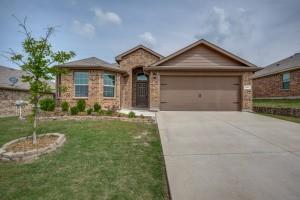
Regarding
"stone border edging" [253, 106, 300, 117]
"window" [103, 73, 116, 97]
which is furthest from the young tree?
"stone border edging" [253, 106, 300, 117]

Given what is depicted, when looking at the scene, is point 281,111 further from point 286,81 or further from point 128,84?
point 128,84

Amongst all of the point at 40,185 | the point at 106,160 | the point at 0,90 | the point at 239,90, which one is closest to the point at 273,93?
the point at 239,90

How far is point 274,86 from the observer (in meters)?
17.5

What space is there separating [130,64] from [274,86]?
49.1 ft

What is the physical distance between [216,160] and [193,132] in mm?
2255

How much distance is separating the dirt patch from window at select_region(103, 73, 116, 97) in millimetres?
7296

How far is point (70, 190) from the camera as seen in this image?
9.41 feet

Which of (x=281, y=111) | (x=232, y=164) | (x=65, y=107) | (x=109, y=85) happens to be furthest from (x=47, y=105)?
(x=281, y=111)

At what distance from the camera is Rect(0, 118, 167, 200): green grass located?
2797 mm

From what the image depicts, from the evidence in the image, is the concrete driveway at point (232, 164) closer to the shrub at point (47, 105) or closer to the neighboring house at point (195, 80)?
the neighboring house at point (195, 80)

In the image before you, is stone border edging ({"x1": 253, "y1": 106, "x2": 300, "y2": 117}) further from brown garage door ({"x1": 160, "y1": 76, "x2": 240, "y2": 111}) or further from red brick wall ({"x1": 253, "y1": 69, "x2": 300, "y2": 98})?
red brick wall ({"x1": 253, "y1": 69, "x2": 300, "y2": 98})

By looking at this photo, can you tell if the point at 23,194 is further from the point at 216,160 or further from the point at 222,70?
the point at 222,70

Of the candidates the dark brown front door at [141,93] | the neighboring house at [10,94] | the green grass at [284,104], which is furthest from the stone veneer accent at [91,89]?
the green grass at [284,104]

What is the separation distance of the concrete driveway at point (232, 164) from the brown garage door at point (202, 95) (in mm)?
5019
